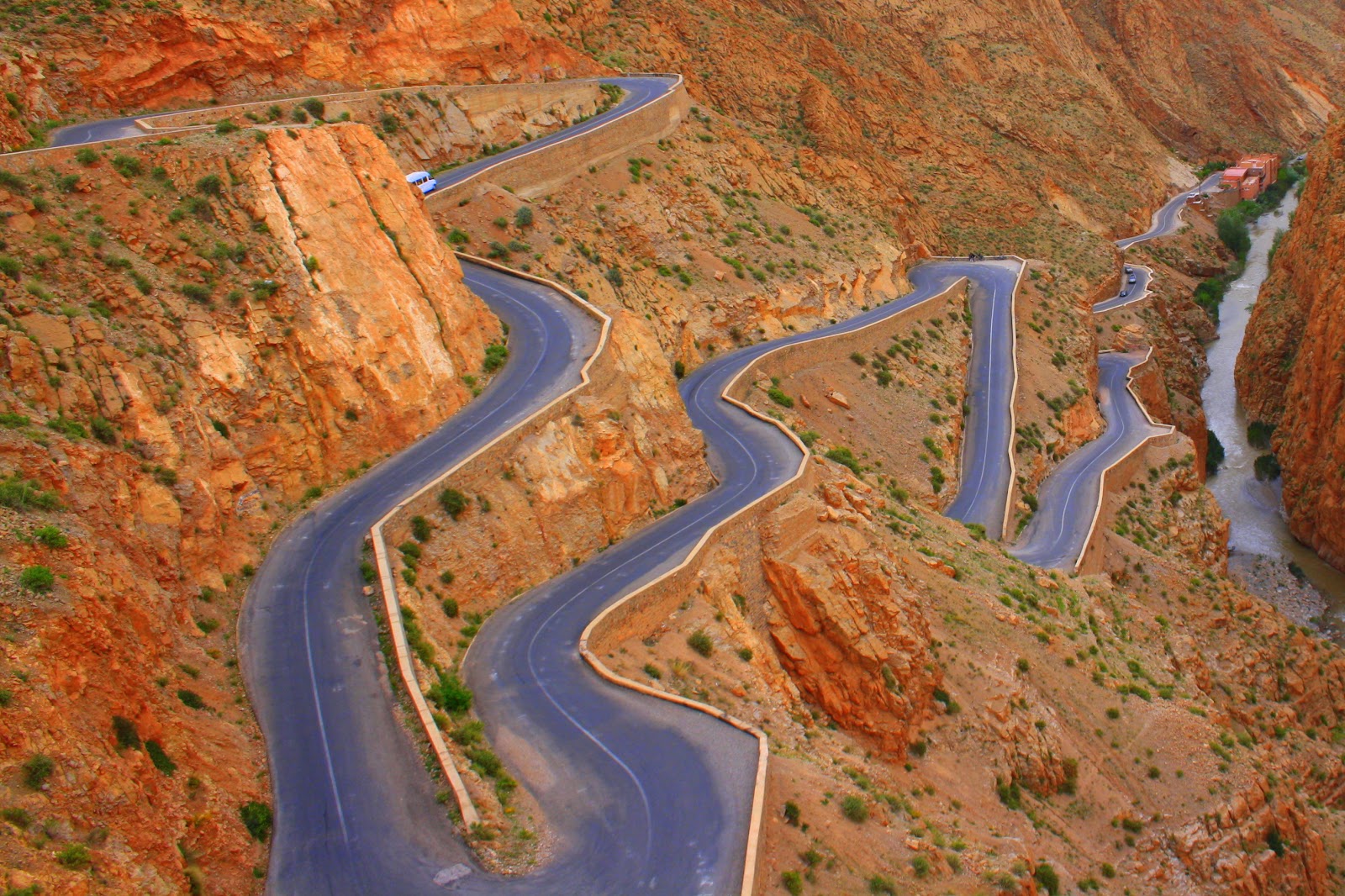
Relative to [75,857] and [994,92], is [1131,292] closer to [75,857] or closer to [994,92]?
[994,92]

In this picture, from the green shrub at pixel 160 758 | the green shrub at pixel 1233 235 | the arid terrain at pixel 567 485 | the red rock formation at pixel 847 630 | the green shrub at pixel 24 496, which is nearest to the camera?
the green shrub at pixel 160 758

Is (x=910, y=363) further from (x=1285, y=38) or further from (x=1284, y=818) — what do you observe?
(x=1285, y=38)

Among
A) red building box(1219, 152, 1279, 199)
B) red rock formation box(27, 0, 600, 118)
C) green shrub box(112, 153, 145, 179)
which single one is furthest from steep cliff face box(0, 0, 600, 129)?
red building box(1219, 152, 1279, 199)

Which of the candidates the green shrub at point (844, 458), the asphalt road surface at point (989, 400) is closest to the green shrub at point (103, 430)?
the green shrub at point (844, 458)

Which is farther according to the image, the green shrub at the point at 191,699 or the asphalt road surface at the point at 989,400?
the asphalt road surface at the point at 989,400

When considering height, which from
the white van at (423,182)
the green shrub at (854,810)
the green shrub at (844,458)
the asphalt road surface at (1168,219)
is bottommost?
the green shrub at (854,810)

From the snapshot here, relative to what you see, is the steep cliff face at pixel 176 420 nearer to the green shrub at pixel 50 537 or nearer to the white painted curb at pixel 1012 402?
the green shrub at pixel 50 537
